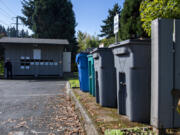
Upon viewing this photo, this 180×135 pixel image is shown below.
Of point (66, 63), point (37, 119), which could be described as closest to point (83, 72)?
point (37, 119)

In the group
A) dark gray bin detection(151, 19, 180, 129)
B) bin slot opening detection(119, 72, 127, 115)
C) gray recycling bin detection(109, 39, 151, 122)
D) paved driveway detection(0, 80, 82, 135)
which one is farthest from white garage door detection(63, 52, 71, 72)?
dark gray bin detection(151, 19, 180, 129)

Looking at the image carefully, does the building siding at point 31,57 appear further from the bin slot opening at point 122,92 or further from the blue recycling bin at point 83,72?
the bin slot opening at point 122,92

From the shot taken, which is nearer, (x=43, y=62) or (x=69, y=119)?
(x=69, y=119)

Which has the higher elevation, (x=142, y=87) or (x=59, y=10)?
(x=59, y=10)

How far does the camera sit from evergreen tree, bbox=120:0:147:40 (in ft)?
41.0

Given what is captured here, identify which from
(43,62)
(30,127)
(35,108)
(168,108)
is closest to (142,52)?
(168,108)

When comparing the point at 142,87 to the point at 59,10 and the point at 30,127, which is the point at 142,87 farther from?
the point at 59,10

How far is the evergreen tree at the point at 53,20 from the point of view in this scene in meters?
28.1

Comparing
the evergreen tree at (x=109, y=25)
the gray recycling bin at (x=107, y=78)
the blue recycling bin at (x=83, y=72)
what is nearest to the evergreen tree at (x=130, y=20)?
the blue recycling bin at (x=83, y=72)

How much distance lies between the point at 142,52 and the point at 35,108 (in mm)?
3544

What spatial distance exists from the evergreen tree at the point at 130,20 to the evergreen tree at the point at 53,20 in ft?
51.5

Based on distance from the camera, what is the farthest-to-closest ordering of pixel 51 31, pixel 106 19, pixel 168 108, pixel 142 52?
pixel 106 19 → pixel 51 31 → pixel 142 52 → pixel 168 108

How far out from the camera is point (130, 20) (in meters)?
13.1

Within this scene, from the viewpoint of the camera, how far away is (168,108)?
7.84 feet
